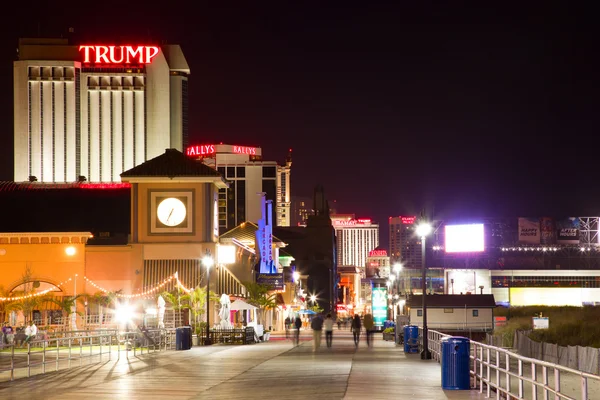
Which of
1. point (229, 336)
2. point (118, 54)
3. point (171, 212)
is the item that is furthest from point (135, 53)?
point (229, 336)

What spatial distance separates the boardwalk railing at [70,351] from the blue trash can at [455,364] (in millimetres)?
11456

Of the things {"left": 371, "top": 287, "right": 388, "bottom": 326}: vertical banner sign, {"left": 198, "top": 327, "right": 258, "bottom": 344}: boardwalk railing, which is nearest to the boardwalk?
{"left": 198, "top": 327, "right": 258, "bottom": 344}: boardwalk railing

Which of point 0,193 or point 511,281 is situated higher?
point 0,193

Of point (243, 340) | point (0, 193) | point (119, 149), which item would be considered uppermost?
point (119, 149)

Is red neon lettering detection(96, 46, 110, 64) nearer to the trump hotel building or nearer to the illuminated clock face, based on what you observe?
the trump hotel building

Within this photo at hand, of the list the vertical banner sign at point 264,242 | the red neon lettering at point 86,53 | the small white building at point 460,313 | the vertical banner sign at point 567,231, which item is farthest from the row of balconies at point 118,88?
the small white building at point 460,313

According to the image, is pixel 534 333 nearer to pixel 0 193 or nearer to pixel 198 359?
pixel 198 359

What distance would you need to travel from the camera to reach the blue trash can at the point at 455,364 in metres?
21.1

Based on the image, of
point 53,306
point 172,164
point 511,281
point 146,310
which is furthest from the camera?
point 511,281

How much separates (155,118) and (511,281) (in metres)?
65.0

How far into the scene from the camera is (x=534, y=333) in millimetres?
49625

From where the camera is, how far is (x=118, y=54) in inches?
4884

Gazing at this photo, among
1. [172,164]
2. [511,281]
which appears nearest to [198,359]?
[172,164]

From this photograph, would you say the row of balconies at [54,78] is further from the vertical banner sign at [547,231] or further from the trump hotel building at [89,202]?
the vertical banner sign at [547,231]
